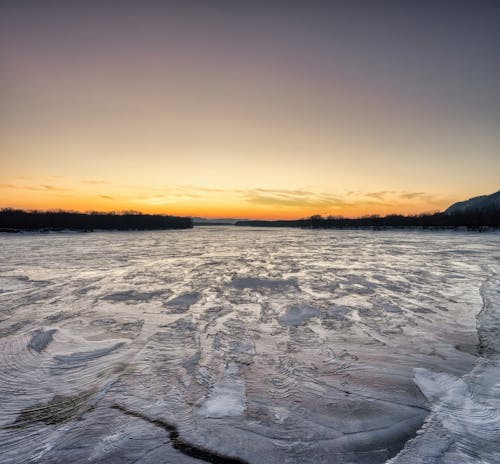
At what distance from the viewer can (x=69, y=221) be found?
65.6 metres

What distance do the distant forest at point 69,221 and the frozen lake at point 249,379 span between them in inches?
2411

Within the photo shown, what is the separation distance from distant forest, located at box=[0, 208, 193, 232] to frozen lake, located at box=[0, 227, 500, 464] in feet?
201

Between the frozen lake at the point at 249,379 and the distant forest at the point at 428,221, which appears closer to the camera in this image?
the frozen lake at the point at 249,379

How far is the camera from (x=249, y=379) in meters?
2.93

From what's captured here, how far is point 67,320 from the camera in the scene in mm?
4727

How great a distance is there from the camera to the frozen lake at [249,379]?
199 cm

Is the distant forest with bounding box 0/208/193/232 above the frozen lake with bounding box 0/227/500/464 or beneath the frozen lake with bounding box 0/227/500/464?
above

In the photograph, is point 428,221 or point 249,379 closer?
point 249,379

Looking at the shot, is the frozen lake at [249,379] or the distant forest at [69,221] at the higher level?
the distant forest at [69,221]

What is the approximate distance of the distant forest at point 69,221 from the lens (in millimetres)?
57188

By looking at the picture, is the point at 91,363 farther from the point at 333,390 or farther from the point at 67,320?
the point at 333,390

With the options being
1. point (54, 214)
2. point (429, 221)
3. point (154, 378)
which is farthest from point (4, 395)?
point (429, 221)

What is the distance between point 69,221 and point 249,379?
76007 millimetres

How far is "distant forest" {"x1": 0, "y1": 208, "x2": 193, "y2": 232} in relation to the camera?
57.2 meters
